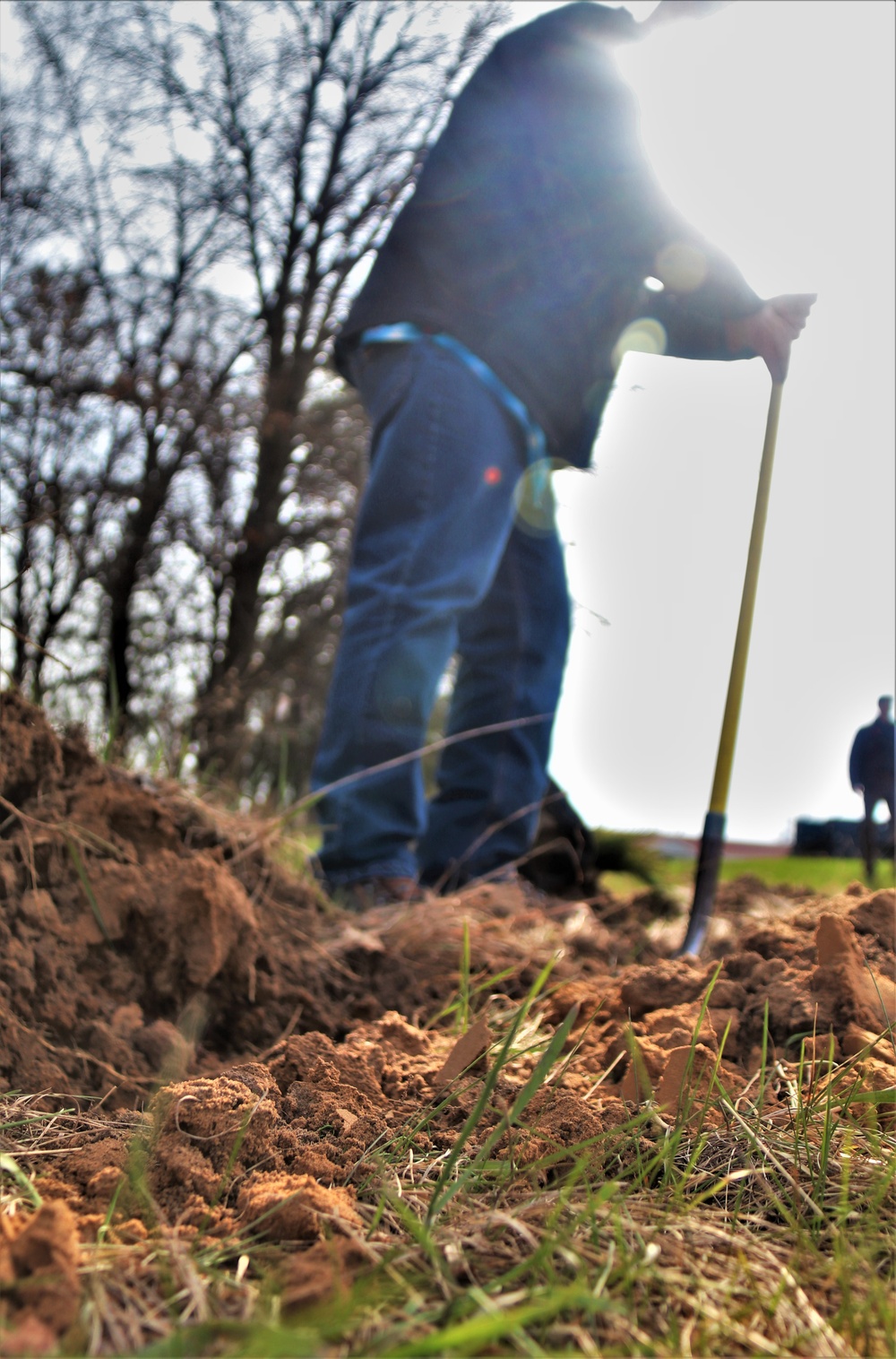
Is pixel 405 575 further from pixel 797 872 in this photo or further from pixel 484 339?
pixel 797 872

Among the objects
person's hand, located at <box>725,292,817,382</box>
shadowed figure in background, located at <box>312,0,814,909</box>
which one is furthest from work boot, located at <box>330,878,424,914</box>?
person's hand, located at <box>725,292,817,382</box>

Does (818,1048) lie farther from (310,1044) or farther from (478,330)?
(478,330)

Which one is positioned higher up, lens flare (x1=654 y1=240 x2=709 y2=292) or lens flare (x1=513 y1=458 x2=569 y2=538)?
lens flare (x1=654 y1=240 x2=709 y2=292)

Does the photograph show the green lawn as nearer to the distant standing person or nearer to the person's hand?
the distant standing person

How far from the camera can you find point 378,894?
2.25 meters

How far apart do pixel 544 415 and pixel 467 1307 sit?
241 cm

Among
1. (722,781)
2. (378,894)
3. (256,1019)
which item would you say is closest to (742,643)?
(722,781)

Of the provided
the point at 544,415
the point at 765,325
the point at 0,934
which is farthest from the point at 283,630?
the point at 0,934

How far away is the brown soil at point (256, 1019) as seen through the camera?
27.8 inches

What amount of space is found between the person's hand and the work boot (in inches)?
60.0

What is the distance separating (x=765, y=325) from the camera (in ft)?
7.74

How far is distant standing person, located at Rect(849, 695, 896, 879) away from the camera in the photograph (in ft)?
6.51

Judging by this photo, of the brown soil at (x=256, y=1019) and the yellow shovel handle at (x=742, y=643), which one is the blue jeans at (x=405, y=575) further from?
the yellow shovel handle at (x=742, y=643)

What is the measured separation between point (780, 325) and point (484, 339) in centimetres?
74
